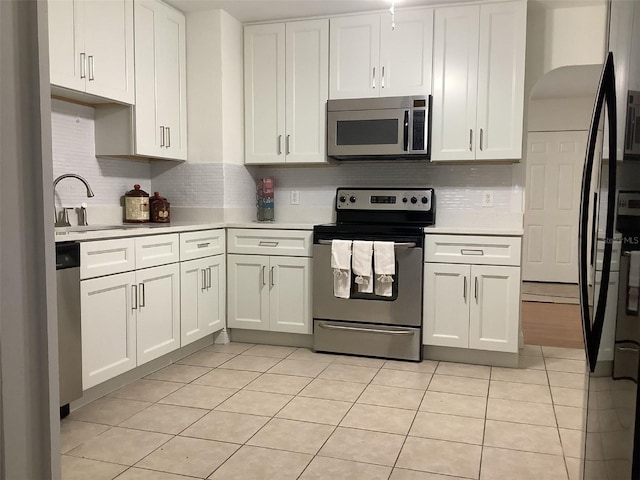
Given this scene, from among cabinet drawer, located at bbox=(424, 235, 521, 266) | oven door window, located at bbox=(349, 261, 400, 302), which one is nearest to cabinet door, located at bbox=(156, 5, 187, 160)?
oven door window, located at bbox=(349, 261, 400, 302)

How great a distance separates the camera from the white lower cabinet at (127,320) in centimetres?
274

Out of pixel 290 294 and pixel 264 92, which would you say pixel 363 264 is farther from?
pixel 264 92

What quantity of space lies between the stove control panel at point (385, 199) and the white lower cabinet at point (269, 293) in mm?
599

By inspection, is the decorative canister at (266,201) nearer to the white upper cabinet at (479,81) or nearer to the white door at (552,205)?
the white upper cabinet at (479,81)

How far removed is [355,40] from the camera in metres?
4.00

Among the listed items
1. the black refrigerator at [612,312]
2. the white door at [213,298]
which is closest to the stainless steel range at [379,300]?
the white door at [213,298]

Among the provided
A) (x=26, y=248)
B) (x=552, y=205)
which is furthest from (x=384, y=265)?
(x=552, y=205)

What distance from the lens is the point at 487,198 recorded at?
13.3ft

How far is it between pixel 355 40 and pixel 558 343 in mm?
2683

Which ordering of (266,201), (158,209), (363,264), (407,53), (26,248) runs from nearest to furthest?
(26,248) → (363,264) → (407,53) → (158,209) → (266,201)

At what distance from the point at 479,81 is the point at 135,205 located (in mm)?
2492

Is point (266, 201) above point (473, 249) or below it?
above

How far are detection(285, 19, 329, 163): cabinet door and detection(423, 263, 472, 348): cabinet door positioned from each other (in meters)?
1.21

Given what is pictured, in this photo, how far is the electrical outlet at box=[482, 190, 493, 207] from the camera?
4.04m
